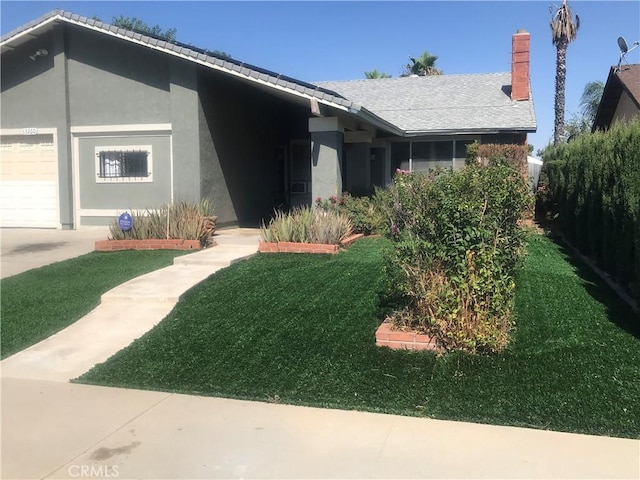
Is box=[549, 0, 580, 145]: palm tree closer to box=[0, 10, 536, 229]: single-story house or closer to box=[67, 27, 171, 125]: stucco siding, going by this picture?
box=[0, 10, 536, 229]: single-story house

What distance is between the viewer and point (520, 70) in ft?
Result: 60.6

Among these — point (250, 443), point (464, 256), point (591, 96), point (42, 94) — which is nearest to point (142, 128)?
point (42, 94)

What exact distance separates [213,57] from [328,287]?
6.84 meters

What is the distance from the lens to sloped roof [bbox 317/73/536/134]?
16891mm

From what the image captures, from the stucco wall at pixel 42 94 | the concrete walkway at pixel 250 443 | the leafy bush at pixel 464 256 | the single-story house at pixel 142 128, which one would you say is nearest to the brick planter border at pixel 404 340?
the leafy bush at pixel 464 256

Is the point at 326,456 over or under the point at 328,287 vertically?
under

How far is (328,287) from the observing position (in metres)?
7.85

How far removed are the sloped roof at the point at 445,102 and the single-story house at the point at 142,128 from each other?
4.7 inches

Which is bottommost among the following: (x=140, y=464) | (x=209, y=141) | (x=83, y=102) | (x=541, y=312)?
(x=140, y=464)

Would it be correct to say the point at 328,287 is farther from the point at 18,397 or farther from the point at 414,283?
Answer: the point at 18,397

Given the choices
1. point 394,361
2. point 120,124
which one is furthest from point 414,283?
point 120,124

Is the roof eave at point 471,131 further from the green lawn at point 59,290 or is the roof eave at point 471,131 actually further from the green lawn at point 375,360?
the green lawn at point 375,360

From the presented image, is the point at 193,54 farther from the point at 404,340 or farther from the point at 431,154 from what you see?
the point at 404,340

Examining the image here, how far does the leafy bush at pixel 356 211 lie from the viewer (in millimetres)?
12164
